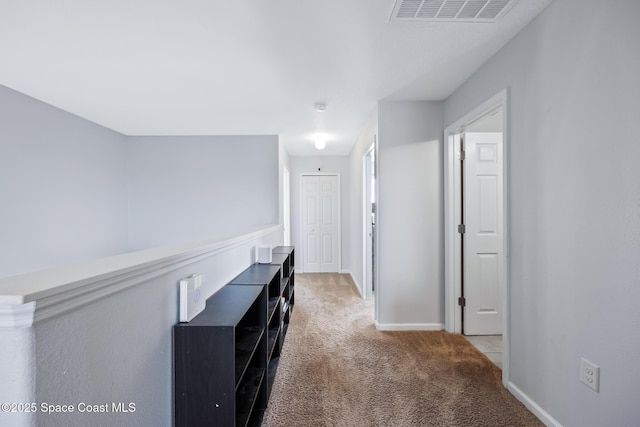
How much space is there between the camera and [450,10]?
1646 millimetres

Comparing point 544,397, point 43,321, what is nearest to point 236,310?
point 43,321

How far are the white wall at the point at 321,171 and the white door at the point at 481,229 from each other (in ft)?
9.42

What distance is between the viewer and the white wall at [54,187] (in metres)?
2.71

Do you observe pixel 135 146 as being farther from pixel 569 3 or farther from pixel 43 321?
pixel 569 3

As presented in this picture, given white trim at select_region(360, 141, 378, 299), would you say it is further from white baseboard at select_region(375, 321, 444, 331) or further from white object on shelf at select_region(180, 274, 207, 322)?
white object on shelf at select_region(180, 274, 207, 322)

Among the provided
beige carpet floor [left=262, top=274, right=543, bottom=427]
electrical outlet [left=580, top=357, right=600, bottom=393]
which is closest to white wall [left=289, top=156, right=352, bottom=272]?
beige carpet floor [left=262, top=274, right=543, bottom=427]

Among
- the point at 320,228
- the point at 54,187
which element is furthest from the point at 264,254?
the point at 320,228

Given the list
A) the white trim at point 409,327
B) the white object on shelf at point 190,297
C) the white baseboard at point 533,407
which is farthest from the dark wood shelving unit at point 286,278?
the white baseboard at point 533,407

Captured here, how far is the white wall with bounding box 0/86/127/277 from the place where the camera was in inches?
107

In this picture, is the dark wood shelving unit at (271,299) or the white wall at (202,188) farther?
the white wall at (202,188)

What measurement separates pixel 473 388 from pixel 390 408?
63 centimetres

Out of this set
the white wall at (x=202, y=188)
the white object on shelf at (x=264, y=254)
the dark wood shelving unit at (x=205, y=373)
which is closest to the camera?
the dark wood shelving unit at (x=205, y=373)

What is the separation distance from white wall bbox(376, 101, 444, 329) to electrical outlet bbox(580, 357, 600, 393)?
1539 mm

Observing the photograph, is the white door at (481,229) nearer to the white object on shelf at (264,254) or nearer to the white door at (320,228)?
the white object on shelf at (264,254)
